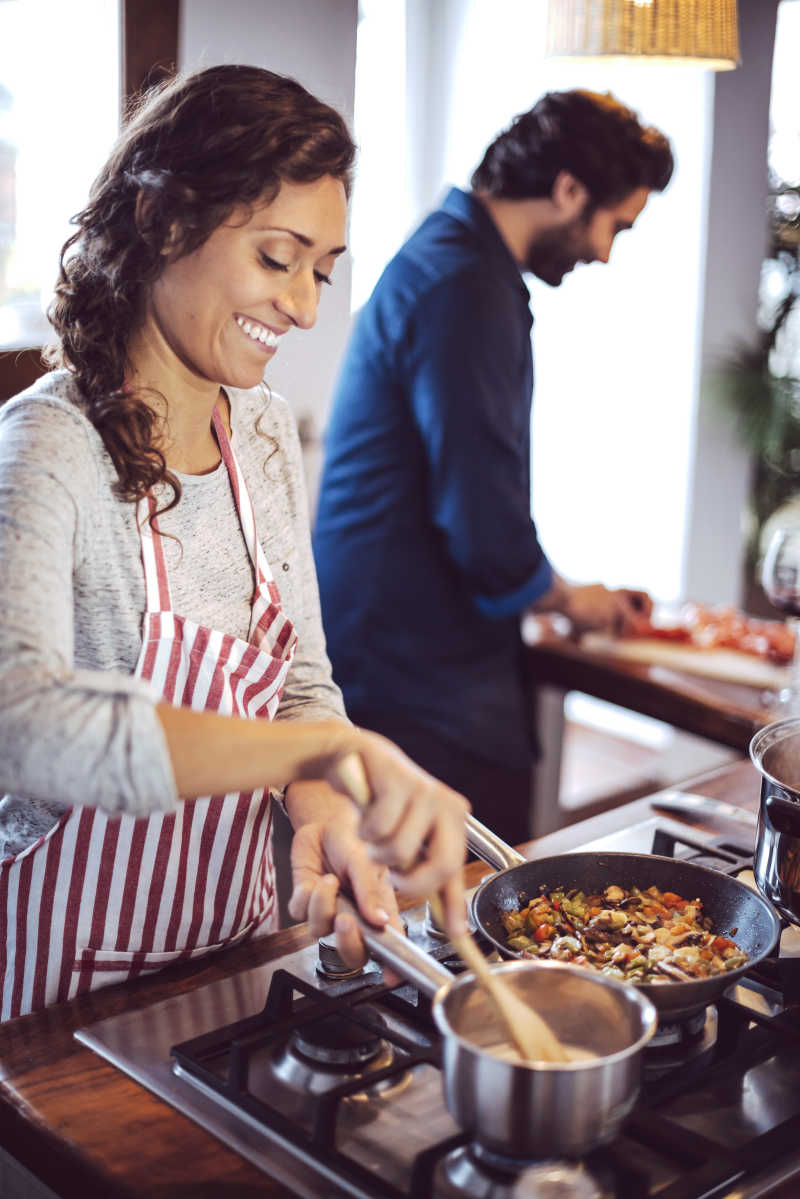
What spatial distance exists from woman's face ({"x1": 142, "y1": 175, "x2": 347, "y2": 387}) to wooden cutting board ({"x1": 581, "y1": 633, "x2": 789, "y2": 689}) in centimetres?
146

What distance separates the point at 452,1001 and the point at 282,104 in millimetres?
878

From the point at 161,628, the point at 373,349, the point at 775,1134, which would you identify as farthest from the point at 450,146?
the point at 775,1134

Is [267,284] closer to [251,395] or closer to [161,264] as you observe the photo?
[161,264]

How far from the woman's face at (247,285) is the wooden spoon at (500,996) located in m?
0.56

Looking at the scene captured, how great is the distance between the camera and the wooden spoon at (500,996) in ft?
2.80

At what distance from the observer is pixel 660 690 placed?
2430 mm

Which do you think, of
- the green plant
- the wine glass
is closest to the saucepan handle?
the wine glass

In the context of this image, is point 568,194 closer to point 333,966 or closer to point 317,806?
point 317,806

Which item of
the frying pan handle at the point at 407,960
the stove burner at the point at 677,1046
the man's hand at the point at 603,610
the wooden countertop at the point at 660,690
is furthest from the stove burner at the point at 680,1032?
the man's hand at the point at 603,610

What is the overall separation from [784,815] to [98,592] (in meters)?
0.67

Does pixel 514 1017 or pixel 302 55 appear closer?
pixel 514 1017

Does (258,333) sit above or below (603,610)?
above

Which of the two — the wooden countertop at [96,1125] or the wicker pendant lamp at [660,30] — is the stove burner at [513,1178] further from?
the wicker pendant lamp at [660,30]

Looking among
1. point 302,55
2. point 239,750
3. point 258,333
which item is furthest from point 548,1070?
point 302,55
